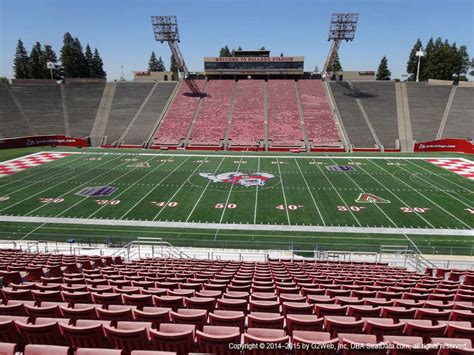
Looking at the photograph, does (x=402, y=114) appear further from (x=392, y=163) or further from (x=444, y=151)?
(x=392, y=163)

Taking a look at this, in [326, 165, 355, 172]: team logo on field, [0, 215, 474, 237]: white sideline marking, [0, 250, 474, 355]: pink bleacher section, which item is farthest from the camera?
[326, 165, 355, 172]: team logo on field

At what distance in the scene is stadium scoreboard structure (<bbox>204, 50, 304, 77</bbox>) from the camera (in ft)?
229

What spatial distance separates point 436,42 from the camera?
111938 mm

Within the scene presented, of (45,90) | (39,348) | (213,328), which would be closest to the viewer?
(39,348)

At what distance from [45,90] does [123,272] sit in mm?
64164

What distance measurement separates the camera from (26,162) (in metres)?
38.9

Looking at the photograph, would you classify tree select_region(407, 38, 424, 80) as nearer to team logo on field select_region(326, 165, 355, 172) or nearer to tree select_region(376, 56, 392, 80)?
tree select_region(376, 56, 392, 80)

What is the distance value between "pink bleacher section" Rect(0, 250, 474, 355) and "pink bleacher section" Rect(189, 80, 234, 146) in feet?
A: 144

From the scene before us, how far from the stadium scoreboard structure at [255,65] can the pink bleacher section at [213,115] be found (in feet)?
8.67

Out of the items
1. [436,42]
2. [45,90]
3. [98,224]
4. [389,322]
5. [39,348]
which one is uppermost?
[436,42]

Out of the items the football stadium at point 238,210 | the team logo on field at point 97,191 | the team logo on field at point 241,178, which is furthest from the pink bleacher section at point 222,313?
the team logo on field at point 241,178

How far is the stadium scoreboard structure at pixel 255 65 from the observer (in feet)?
229

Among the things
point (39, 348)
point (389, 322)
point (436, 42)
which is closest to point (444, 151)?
point (389, 322)

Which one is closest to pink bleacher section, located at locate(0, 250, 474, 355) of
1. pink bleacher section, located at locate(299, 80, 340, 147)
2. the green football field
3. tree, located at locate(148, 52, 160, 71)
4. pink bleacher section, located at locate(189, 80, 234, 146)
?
the green football field
